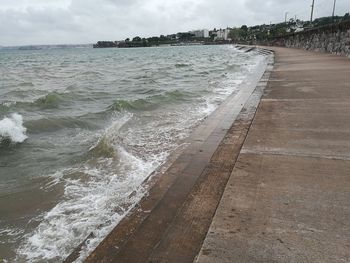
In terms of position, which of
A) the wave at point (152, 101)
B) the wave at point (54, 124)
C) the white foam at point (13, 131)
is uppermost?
the white foam at point (13, 131)

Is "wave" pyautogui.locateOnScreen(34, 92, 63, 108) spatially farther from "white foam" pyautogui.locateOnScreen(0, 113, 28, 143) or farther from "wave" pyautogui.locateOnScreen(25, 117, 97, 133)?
"white foam" pyautogui.locateOnScreen(0, 113, 28, 143)

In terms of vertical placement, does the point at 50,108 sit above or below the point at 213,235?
below

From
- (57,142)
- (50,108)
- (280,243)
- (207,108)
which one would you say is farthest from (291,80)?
(280,243)

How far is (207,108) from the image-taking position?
986cm

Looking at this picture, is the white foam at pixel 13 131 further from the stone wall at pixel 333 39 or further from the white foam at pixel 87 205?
the stone wall at pixel 333 39

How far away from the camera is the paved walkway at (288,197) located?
243 cm

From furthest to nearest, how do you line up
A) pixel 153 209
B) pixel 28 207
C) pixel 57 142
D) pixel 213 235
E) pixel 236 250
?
1. pixel 57 142
2. pixel 28 207
3. pixel 153 209
4. pixel 213 235
5. pixel 236 250

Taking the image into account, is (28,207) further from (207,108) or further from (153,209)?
(207,108)

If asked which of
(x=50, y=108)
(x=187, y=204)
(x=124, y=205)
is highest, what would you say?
(x=187, y=204)

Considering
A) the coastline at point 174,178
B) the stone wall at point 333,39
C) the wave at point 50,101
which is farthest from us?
the stone wall at point 333,39

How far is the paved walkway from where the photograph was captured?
95.8 inches

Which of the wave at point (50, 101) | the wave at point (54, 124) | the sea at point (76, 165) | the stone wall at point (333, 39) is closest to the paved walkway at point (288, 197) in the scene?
the sea at point (76, 165)

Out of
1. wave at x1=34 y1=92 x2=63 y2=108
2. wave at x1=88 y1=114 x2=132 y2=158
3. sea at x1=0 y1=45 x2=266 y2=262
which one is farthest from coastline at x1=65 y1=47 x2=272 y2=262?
wave at x1=34 y1=92 x2=63 y2=108

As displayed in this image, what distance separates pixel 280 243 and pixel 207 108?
7512mm
